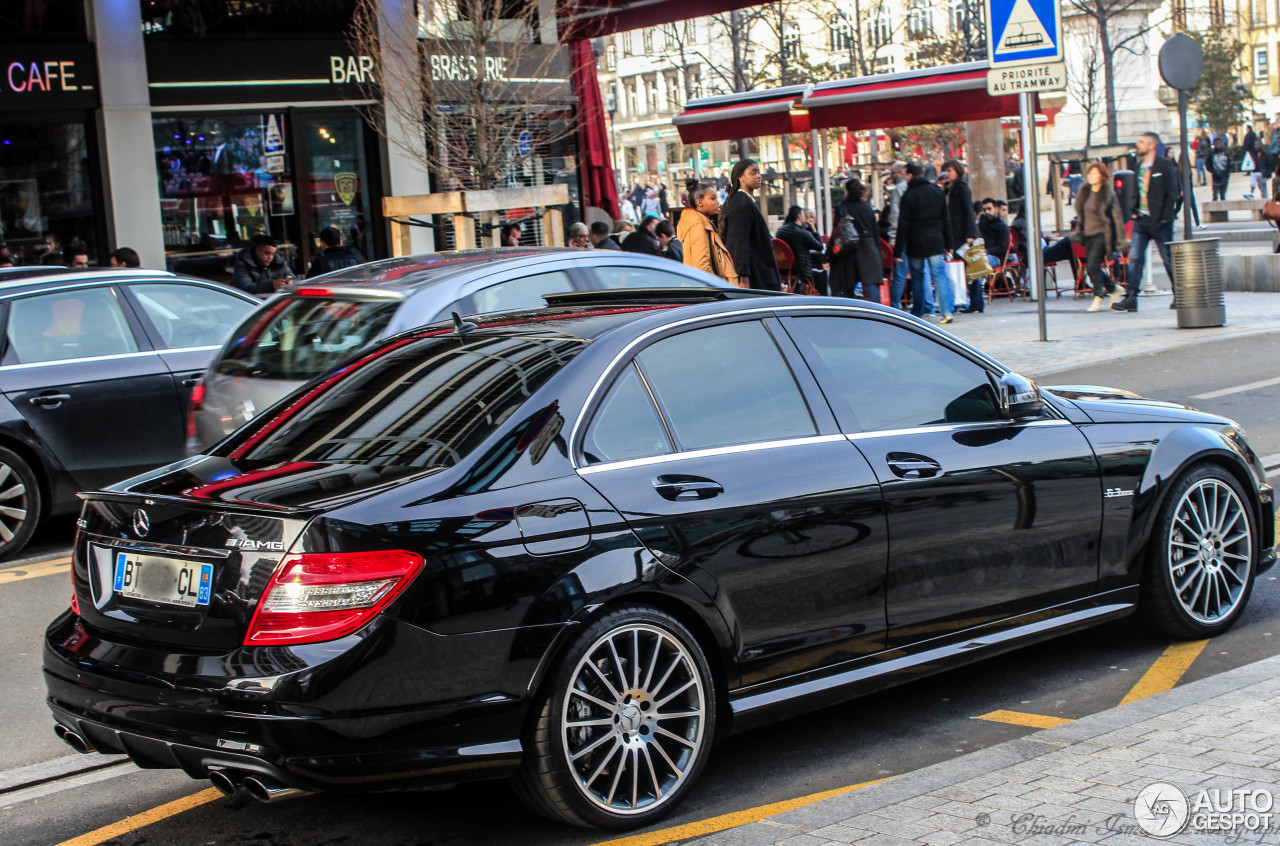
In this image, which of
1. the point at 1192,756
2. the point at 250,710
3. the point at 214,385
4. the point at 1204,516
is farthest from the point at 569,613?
the point at 214,385

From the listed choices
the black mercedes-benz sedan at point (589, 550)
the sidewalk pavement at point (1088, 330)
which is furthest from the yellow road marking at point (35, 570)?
the sidewalk pavement at point (1088, 330)

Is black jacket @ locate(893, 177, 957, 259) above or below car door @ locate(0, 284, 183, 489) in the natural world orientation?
above

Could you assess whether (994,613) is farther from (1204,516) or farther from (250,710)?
(250,710)

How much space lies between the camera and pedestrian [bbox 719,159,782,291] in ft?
42.8

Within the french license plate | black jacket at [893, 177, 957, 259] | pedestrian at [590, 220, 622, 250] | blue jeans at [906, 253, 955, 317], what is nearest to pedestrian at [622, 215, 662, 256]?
pedestrian at [590, 220, 622, 250]

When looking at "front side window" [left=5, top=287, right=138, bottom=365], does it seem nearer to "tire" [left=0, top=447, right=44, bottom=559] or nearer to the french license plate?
"tire" [left=0, top=447, right=44, bottom=559]

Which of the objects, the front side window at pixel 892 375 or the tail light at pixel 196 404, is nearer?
the front side window at pixel 892 375

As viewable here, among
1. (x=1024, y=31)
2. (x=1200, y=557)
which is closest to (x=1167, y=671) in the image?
(x=1200, y=557)

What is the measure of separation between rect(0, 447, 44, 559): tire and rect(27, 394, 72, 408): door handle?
13.1 inches

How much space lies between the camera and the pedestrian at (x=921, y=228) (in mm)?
17391

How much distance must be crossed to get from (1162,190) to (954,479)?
1430 cm

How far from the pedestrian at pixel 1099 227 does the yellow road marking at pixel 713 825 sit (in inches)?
603

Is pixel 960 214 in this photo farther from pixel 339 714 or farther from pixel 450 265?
pixel 339 714

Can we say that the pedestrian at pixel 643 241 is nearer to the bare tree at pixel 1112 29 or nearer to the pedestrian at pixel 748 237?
the pedestrian at pixel 748 237
